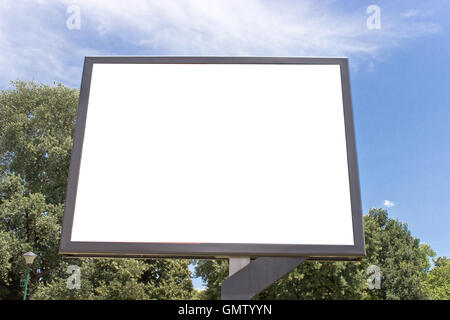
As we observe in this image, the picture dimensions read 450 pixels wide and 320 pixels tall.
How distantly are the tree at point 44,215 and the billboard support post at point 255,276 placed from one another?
12394mm

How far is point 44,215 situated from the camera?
1560cm

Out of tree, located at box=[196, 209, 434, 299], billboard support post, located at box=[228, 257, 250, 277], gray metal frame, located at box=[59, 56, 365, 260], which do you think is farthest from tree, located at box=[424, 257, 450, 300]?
billboard support post, located at box=[228, 257, 250, 277]

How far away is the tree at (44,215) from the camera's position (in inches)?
579

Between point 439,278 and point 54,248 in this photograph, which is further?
point 439,278

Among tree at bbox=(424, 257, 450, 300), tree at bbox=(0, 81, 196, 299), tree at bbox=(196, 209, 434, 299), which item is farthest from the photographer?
tree at bbox=(424, 257, 450, 300)

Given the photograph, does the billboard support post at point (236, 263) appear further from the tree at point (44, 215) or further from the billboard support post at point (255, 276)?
the tree at point (44, 215)

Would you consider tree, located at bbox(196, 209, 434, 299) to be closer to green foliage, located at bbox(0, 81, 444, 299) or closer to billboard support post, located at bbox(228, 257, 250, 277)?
green foliage, located at bbox(0, 81, 444, 299)

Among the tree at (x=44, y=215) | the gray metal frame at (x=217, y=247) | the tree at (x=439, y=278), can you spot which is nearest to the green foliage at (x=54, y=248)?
the tree at (x=44, y=215)

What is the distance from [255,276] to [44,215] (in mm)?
14673

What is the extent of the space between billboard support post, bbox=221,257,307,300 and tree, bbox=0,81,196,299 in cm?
1239

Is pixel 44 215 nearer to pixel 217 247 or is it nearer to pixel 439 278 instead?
pixel 217 247

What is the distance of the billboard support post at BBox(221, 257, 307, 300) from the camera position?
3512mm

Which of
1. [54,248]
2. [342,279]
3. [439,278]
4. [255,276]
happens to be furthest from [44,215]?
[439,278]

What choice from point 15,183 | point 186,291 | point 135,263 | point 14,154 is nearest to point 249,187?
point 135,263
